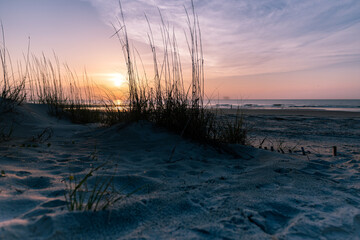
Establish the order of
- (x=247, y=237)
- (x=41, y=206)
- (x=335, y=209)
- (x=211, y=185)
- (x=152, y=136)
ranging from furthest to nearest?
1. (x=152, y=136)
2. (x=211, y=185)
3. (x=335, y=209)
4. (x=41, y=206)
5. (x=247, y=237)

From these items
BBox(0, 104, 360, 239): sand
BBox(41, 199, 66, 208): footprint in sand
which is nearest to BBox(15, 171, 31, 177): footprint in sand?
BBox(0, 104, 360, 239): sand

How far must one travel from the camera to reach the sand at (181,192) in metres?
1.02

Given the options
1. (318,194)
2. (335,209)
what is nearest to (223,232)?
(335,209)

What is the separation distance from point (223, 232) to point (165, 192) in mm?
494

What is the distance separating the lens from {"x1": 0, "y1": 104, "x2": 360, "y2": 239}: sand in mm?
1019

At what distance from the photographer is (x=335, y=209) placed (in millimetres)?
1271

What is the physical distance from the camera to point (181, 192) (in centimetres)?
143

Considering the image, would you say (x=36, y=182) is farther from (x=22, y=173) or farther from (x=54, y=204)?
(x=54, y=204)

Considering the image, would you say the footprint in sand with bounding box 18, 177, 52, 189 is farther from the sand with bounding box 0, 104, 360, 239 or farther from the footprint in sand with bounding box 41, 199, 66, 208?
the footprint in sand with bounding box 41, 199, 66, 208

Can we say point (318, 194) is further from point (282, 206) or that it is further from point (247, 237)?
point (247, 237)

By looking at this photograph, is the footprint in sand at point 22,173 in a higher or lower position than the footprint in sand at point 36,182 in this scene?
higher

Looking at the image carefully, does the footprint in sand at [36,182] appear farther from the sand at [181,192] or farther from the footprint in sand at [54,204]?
the footprint in sand at [54,204]

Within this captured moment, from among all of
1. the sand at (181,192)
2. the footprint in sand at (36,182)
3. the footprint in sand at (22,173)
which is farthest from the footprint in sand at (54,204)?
the footprint in sand at (22,173)

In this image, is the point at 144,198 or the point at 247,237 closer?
the point at 247,237
